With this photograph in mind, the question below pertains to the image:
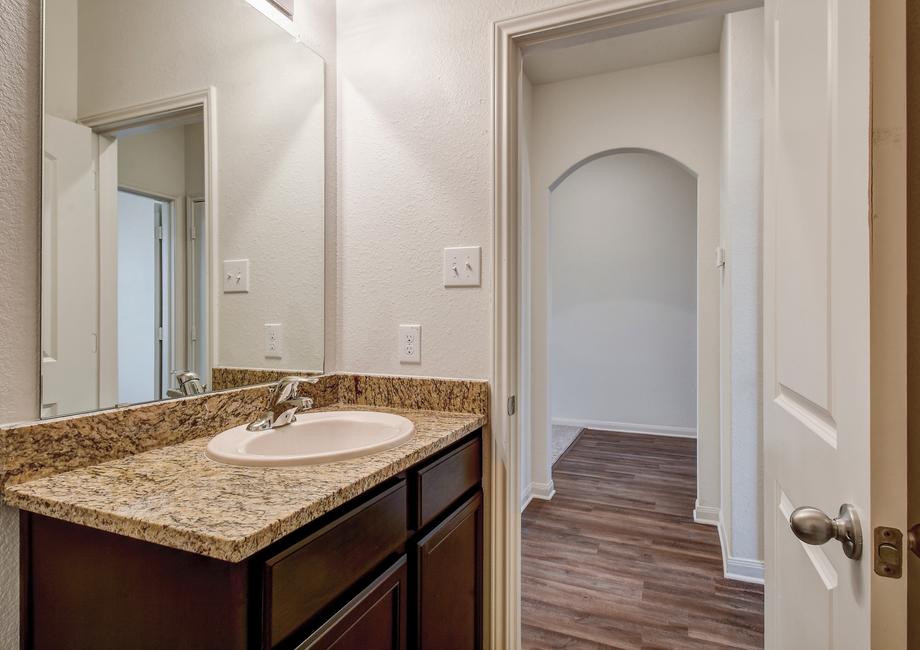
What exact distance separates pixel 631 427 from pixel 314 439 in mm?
4047

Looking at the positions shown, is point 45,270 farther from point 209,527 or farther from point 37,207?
point 209,527

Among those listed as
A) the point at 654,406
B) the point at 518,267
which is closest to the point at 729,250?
the point at 518,267

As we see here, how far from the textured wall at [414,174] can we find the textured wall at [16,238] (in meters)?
0.85

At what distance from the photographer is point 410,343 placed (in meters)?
1.54

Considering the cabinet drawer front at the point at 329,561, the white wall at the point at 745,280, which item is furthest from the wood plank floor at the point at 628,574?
the cabinet drawer front at the point at 329,561

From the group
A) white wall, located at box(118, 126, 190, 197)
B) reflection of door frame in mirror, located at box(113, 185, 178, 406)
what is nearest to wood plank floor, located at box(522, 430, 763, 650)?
reflection of door frame in mirror, located at box(113, 185, 178, 406)

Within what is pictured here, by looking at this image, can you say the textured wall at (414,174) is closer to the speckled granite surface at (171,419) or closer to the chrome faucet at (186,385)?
the speckled granite surface at (171,419)

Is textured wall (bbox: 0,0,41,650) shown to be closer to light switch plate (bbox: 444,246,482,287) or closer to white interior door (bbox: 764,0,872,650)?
light switch plate (bbox: 444,246,482,287)

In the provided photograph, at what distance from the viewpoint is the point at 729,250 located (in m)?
2.15

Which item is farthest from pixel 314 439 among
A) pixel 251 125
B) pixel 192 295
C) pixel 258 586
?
pixel 251 125

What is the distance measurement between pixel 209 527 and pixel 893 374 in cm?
85

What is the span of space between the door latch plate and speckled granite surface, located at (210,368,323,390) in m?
1.34

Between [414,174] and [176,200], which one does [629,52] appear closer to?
[414,174]

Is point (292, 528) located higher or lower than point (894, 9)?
lower
